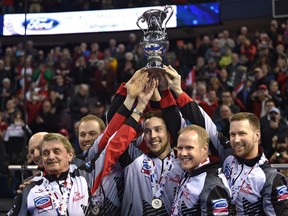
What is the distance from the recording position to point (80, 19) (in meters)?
15.8

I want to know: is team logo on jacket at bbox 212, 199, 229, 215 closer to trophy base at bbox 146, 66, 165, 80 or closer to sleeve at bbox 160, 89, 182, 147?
sleeve at bbox 160, 89, 182, 147

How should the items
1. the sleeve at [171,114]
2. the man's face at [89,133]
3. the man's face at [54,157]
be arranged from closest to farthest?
the man's face at [54,157], the sleeve at [171,114], the man's face at [89,133]

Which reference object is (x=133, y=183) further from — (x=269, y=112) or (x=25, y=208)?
(x=269, y=112)

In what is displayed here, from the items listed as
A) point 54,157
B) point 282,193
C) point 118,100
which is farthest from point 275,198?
point 54,157

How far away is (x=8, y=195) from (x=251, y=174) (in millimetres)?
4086

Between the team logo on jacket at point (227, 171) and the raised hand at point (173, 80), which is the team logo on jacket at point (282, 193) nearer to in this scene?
the team logo on jacket at point (227, 171)

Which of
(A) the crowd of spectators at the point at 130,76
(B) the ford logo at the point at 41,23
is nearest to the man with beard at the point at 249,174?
(A) the crowd of spectators at the point at 130,76

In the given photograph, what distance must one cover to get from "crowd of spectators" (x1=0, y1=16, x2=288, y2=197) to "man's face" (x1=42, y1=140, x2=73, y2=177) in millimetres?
4410

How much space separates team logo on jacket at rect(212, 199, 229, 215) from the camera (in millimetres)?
3801

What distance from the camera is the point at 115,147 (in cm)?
422

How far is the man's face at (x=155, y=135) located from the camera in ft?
14.2

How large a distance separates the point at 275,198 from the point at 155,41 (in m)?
1.33

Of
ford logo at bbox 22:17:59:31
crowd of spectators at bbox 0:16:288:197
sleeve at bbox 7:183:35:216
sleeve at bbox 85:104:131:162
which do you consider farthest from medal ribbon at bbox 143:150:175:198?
ford logo at bbox 22:17:59:31

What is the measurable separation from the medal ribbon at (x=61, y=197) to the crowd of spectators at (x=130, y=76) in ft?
Answer: 14.4
